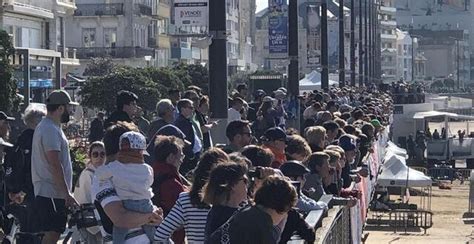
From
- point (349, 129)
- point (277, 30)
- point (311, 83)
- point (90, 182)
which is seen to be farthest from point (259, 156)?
point (311, 83)

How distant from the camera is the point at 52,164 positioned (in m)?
10.9

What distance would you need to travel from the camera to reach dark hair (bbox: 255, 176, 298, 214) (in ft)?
24.1

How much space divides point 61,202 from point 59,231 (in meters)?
0.35

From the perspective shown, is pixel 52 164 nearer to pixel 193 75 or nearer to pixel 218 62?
pixel 218 62

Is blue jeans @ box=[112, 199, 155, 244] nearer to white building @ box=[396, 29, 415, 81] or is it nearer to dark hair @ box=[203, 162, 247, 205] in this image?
dark hair @ box=[203, 162, 247, 205]

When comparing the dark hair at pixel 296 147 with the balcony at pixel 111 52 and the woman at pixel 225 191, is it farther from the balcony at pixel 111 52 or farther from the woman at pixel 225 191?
the balcony at pixel 111 52

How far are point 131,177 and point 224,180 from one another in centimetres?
73

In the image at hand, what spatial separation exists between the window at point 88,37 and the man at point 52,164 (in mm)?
73263

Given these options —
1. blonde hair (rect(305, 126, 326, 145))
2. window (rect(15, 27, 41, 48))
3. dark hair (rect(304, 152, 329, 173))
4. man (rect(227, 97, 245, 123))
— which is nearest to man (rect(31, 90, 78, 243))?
dark hair (rect(304, 152, 329, 173))

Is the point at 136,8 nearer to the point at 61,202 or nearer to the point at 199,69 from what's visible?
the point at 199,69

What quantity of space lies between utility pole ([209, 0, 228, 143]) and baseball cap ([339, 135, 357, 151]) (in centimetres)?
164

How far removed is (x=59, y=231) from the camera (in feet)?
37.2

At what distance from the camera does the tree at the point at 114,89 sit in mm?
40656

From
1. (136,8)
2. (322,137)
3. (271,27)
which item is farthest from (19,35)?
(322,137)
